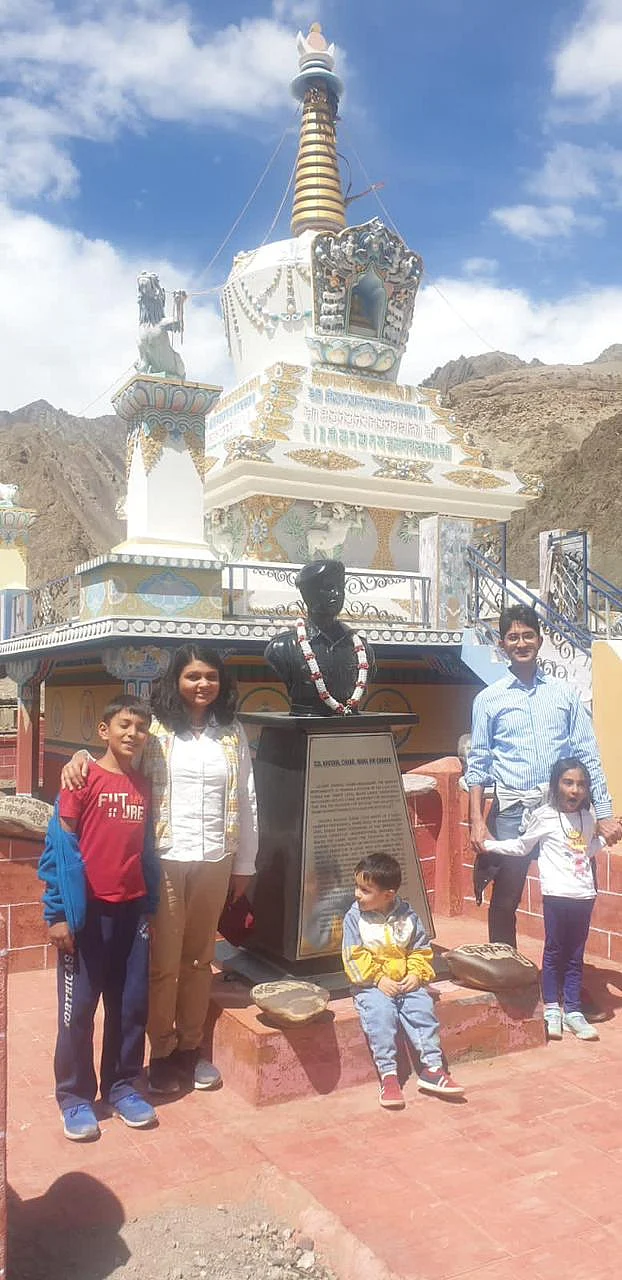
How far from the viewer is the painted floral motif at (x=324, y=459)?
1290cm

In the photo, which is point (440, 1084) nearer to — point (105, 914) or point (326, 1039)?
point (326, 1039)

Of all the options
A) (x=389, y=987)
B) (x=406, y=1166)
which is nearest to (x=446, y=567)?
(x=389, y=987)

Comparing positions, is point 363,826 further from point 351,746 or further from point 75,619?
point 75,619

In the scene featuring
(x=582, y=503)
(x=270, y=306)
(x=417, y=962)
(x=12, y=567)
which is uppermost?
(x=582, y=503)

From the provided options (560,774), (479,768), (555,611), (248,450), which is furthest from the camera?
(248,450)

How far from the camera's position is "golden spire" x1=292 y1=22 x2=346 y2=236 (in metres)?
17.4

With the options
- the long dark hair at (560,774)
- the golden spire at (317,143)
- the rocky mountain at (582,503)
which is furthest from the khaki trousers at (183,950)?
the rocky mountain at (582,503)

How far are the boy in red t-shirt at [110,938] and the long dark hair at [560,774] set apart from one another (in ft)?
5.88

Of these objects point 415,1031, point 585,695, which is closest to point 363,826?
point 415,1031

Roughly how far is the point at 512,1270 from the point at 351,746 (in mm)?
2237

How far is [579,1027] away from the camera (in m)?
4.27

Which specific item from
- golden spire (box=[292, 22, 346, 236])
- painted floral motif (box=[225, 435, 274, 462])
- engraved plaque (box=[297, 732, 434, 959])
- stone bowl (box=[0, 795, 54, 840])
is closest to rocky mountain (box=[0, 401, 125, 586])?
golden spire (box=[292, 22, 346, 236])

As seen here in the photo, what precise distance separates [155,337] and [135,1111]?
27.7ft

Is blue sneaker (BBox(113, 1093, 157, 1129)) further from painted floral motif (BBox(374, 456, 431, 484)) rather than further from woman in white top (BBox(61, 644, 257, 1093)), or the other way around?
painted floral motif (BBox(374, 456, 431, 484))
